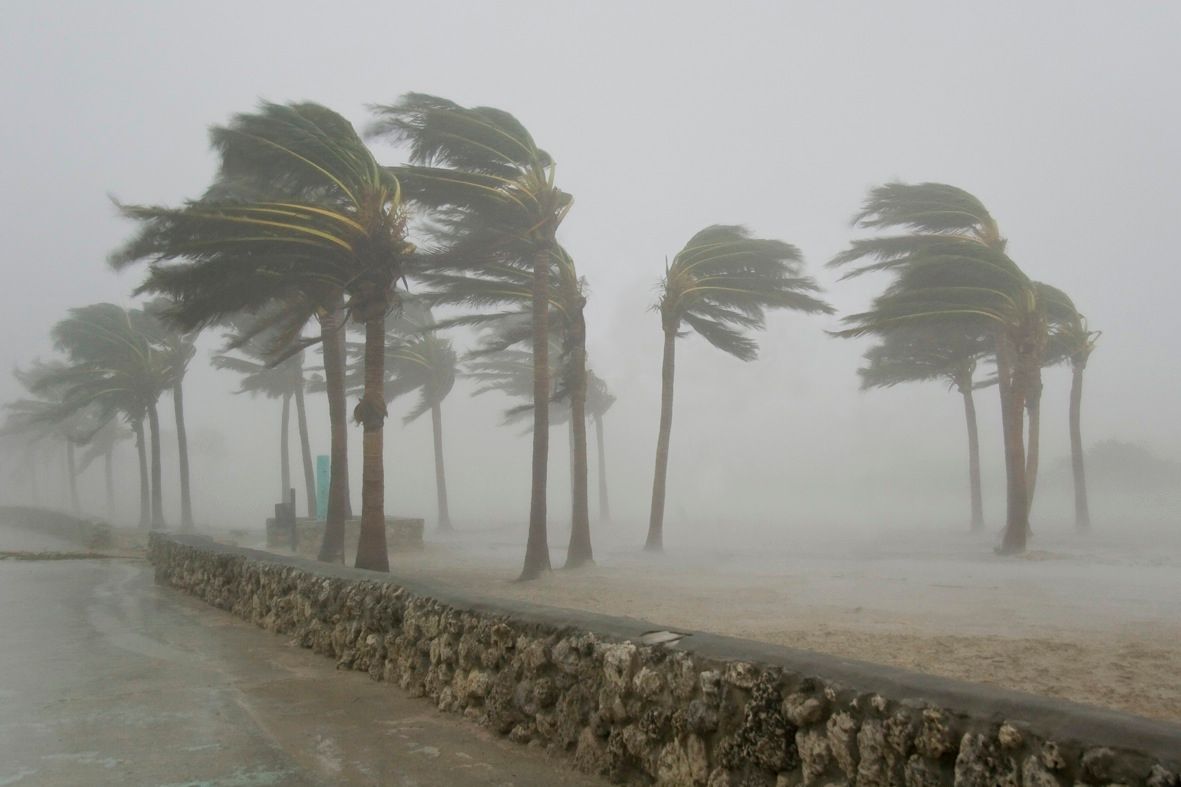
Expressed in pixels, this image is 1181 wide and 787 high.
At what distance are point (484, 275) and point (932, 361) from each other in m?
17.1

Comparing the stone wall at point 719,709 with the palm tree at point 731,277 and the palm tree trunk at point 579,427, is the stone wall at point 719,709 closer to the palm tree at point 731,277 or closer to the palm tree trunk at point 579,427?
the palm tree trunk at point 579,427

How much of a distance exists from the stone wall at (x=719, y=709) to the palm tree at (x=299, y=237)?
770 cm

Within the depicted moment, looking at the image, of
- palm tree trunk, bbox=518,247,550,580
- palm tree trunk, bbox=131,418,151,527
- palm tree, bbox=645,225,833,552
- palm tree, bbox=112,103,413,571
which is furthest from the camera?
palm tree trunk, bbox=131,418,151,527

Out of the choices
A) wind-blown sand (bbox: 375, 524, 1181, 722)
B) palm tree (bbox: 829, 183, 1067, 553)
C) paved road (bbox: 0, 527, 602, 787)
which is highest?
palm tree (bbox: 829, 183, 1067, 553)

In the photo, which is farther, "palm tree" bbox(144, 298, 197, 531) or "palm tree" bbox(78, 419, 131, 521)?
"palm tree" bbox(78, 419, 131, 521)

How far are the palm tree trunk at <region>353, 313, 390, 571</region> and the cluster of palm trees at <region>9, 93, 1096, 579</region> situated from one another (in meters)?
0.04

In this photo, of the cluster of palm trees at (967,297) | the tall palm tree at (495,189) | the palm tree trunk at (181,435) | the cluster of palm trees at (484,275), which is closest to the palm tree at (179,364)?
the palm tree trunk at (181,435)

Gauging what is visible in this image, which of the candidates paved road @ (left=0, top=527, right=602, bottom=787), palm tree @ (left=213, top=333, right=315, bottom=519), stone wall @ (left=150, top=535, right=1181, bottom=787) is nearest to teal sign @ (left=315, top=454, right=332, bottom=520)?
palm tree @ (left=213, top=333, right=315, bottom=519)

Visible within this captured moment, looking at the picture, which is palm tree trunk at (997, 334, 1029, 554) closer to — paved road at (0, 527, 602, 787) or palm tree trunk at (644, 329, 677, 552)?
palm tree trunk at (644, 329, 677, 552)

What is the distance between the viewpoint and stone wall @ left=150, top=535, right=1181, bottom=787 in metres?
2.87

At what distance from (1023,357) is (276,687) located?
17.9 meters

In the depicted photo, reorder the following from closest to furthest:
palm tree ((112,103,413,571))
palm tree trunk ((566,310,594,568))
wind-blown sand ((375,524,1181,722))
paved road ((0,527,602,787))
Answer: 1. paved road ((0,527,602,787))
2. wind-blown sand ((375,524,1181,722))
3. palm tree ((112,103,413,571))
4. palm tree trunk ((566,310,594,568))

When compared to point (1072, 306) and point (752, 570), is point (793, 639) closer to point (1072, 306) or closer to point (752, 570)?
point (752, 570)

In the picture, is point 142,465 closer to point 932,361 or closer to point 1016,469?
point 932,361
